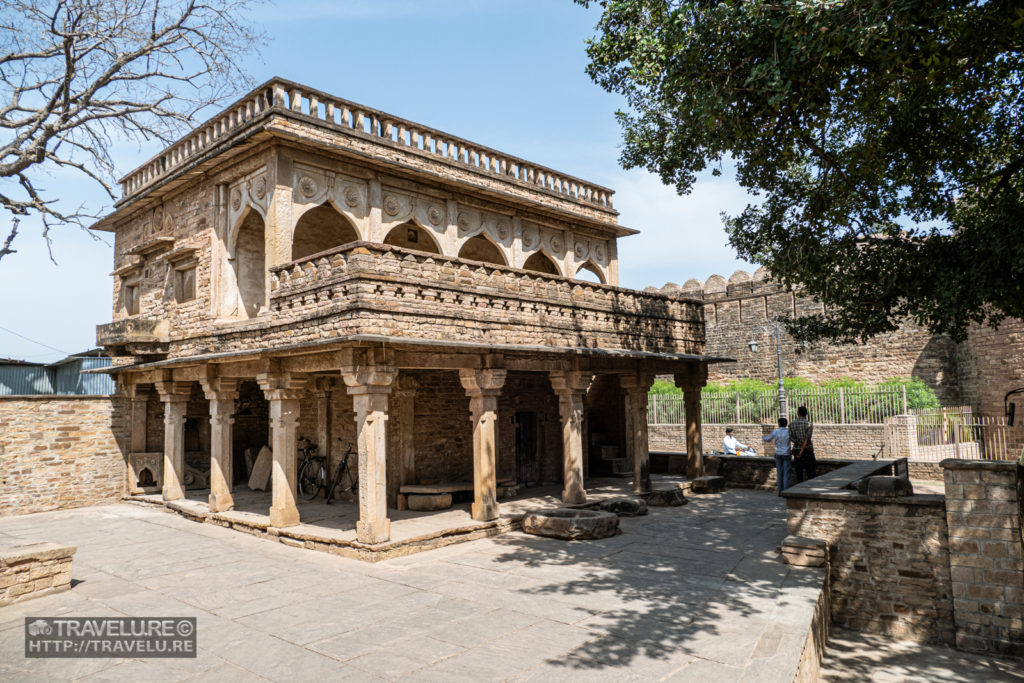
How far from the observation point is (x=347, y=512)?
12.3m

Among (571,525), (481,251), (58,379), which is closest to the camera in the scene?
(571,525)

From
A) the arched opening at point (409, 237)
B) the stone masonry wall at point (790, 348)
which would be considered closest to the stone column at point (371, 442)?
the arched opening at point (409, 237)

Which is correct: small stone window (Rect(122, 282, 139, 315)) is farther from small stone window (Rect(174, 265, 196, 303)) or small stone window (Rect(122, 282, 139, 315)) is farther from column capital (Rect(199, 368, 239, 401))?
column capital (Rect(199, 368, 239, 401))

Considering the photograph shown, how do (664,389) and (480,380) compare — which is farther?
(664,389)

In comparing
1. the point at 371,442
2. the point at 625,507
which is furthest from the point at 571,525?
the point at 371,442

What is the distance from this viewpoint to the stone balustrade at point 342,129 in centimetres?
1115

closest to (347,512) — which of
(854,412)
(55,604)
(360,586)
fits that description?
(360,586)

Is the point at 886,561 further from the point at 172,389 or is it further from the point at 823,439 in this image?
the point at 172,389

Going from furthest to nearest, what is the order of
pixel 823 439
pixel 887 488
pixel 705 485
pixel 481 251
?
pixel 823 439 < pixel 481 251 < pixel 705 485 < pixel 887 488

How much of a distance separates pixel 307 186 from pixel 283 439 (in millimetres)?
4528

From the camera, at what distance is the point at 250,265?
1288 cm

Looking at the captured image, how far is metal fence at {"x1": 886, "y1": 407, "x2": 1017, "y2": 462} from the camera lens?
16.5 meters

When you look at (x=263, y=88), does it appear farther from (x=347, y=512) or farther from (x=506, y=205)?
(x=347, y=512)

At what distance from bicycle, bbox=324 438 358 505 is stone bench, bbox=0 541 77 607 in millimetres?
5996
